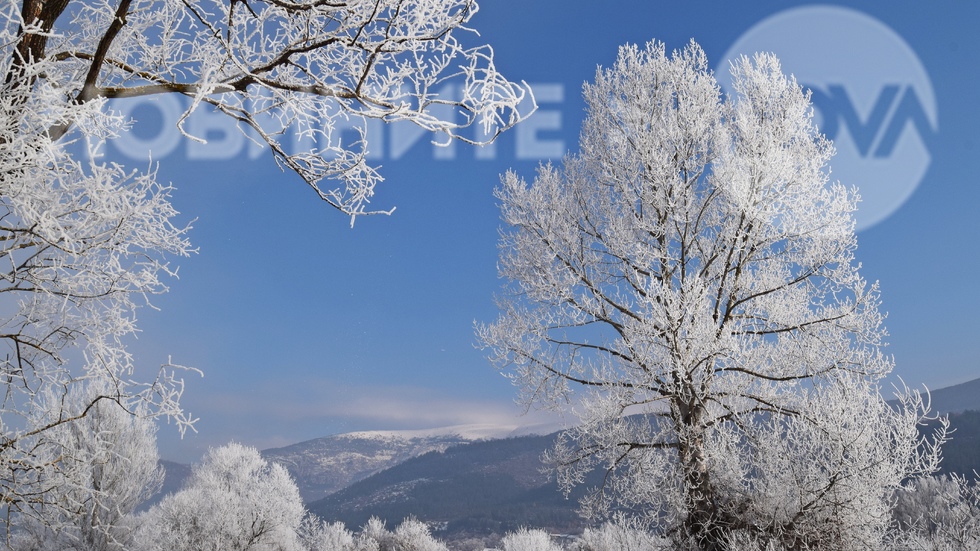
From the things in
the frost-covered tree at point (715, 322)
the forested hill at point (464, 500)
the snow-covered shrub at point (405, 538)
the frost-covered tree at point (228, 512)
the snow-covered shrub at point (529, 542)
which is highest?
the frost-covered tree at point (715, 322)

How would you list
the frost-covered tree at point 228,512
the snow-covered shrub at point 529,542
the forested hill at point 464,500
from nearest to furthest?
1. the frost-covered tree at point 228,512
2. the snow-covered shrub at point 529,542
3. the forested hill at point 464,500

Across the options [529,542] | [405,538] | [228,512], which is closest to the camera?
[228,512]

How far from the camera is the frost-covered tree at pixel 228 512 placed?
21609 mm

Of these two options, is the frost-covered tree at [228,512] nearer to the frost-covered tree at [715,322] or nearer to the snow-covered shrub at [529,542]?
the snow-covered shrub at [529,542]

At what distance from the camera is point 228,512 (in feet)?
73.3

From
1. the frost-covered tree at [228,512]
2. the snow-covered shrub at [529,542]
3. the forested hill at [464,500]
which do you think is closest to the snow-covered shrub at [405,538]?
the snow-covered shrub at [529,542]

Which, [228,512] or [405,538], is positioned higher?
[228,512]

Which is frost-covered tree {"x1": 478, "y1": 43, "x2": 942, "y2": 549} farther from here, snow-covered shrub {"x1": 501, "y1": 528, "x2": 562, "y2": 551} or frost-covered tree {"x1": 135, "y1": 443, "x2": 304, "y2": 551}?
snow-covered shrub {"x1": 501, "y1": 528, "x2": 562, "y2": 551}

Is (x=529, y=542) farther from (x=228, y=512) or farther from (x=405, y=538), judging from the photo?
(x=228, y=512)

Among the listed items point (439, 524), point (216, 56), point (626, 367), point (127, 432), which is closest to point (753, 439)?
point (626, 367)

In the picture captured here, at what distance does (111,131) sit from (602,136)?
6.38 m

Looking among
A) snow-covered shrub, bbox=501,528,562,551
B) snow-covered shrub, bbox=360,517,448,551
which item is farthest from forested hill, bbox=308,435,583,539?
snow-covered shrub, bbox=501,528,562,551

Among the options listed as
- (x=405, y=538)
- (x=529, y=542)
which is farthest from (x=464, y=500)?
(x=529, y=542)

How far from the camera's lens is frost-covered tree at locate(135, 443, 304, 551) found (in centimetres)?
2161
